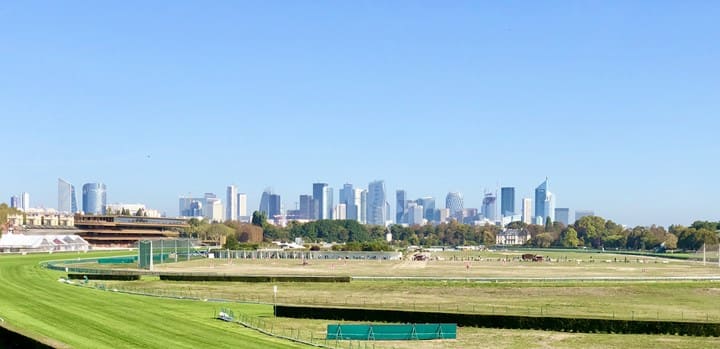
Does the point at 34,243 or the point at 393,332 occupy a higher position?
the point at 393,332

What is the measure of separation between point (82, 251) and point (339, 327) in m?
144

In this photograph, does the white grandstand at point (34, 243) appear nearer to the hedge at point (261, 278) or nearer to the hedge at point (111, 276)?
the hedge at point (111, 276)

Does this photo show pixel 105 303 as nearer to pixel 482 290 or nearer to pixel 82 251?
pixel 482 290

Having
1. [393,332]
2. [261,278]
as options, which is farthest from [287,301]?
[393,332]

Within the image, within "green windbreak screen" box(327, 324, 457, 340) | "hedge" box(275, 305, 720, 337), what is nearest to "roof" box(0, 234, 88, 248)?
"hedge" box(275, 305, 720, 337)

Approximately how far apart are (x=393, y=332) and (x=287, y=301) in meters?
22.1

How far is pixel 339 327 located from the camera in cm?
4716

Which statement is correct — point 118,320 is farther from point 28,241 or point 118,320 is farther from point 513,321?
point 28,241

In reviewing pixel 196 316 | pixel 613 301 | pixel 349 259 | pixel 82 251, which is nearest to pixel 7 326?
pixel 196 316

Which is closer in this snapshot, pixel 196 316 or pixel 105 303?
pixel 196 316

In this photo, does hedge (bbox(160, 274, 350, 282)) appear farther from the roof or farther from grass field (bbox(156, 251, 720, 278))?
the roof

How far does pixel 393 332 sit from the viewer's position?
160ft

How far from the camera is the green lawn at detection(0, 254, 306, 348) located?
4182 centimetres

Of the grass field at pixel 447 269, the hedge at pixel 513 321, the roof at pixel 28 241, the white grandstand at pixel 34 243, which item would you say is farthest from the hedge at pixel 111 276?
the roof at pixel 28 241
